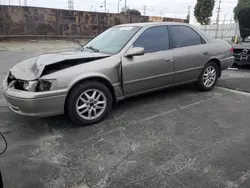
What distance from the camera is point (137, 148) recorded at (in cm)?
270

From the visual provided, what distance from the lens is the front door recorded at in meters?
3.57

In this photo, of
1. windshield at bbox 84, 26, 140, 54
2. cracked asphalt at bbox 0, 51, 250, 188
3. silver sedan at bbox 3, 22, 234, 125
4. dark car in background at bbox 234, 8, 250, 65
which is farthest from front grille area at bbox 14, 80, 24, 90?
dark car in background at bbox 234, 8, 250, 65

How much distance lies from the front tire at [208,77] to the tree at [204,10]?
31.8 metres

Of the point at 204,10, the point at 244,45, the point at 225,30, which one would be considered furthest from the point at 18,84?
the point at 204,10

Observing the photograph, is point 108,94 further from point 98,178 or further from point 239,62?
point 239,62

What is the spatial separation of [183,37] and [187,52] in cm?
32

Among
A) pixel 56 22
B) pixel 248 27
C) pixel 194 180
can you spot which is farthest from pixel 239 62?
pixel 56 22

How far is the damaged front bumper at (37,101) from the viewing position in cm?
282

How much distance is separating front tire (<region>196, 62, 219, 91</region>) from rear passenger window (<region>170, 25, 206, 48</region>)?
0.60 m

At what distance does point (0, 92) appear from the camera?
15.9 ft

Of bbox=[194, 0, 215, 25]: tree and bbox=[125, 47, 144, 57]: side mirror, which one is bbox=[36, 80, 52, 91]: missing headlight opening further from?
bbox=[194, 0, 215, 25]: tree

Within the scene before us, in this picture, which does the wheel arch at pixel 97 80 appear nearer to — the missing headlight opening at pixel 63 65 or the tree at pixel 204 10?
the missing headlight opening at pixel 63 65

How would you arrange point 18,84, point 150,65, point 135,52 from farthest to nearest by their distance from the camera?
point 150,65, point 135,52, point 18,84

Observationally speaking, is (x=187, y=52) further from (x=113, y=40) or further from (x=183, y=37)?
(x=113, y=40)
